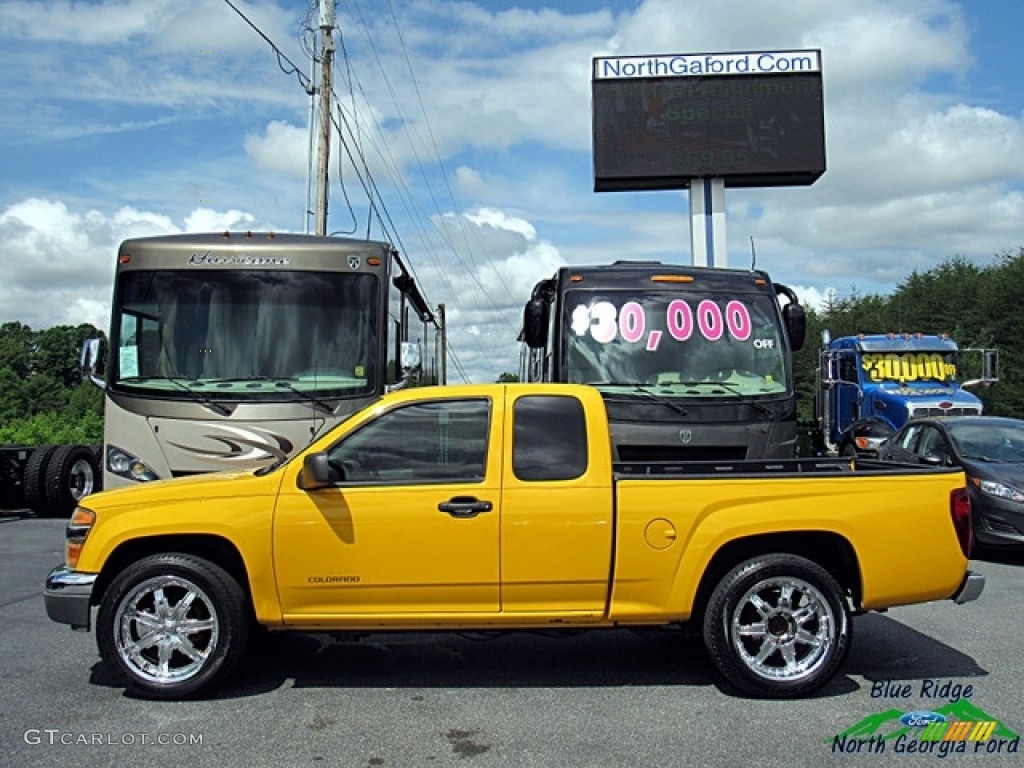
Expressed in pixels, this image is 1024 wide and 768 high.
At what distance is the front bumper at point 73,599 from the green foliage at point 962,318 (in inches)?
1000

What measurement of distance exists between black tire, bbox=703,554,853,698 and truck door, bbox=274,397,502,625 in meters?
1.32

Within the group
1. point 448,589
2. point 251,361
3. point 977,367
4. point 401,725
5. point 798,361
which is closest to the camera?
point 401,725

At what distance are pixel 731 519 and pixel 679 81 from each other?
1931cm

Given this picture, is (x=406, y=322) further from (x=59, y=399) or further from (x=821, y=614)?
(x=59, y=399)

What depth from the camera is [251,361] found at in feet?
30.3

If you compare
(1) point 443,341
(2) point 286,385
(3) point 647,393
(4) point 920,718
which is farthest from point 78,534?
(1) point 443,341

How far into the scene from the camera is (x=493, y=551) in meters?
5.69

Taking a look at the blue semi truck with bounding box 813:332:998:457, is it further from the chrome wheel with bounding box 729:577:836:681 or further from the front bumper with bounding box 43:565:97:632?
the front bumper with bounding box 43:565:97:632

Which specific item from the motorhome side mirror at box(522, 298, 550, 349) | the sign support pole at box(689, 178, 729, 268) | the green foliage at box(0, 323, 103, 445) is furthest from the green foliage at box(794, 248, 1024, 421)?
the green foliage at box(0, 323, 103, 445)

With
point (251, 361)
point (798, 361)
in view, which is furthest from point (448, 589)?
point (798, 361)

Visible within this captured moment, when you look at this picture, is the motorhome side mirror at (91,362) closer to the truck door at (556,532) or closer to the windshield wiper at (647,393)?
the windshield wiper at (647,393)

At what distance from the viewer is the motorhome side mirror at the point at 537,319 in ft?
33.9

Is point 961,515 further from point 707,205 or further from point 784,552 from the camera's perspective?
point 707,205

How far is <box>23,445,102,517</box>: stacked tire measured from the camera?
15.5 meters
